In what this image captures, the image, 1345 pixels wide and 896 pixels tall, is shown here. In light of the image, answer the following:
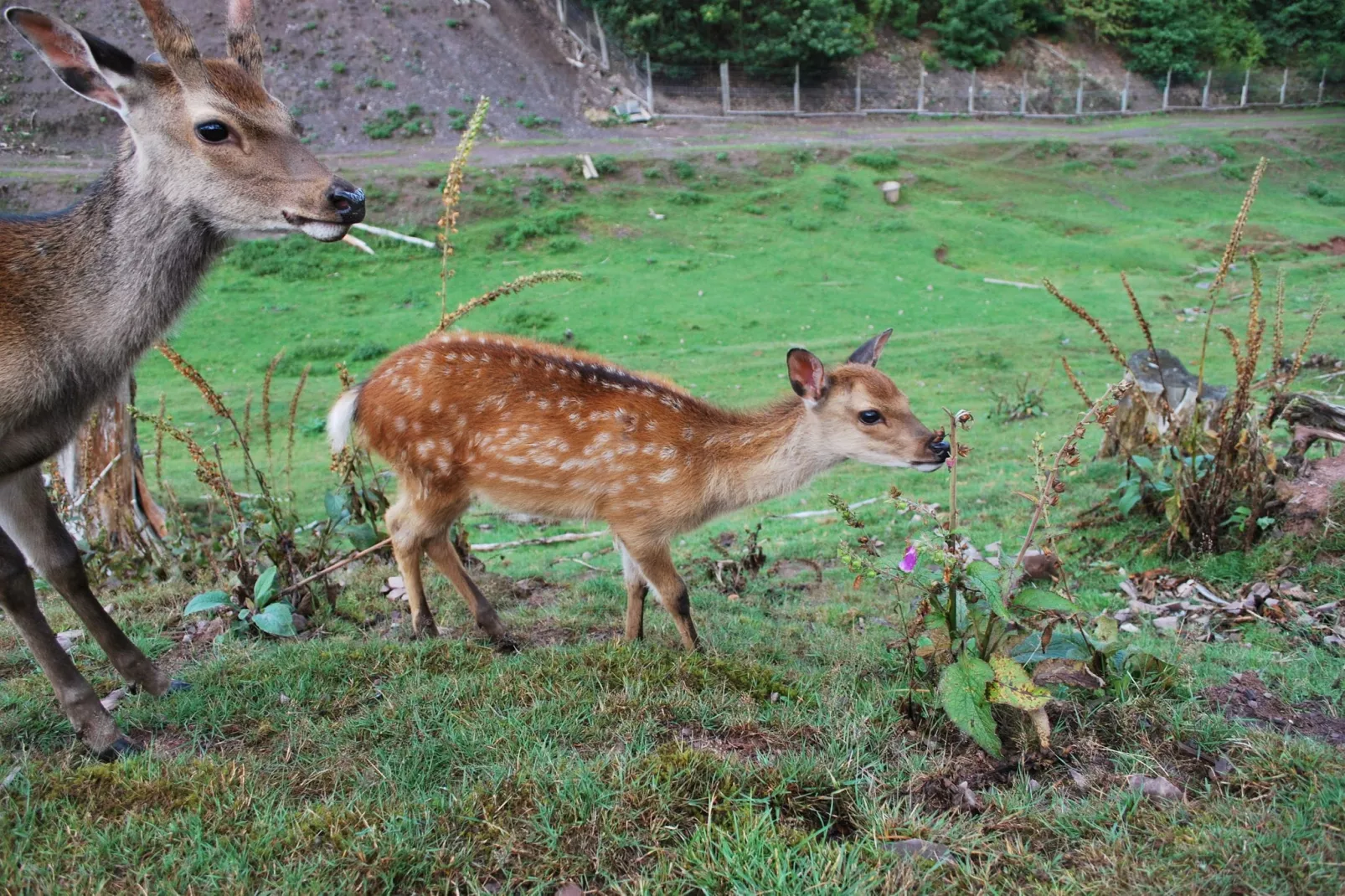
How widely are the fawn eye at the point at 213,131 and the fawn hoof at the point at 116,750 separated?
237 centimetres

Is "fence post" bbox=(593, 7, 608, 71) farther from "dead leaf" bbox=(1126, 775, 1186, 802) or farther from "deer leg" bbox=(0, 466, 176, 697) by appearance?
"dead leaf" bbox=(1126, 775, 1186, 802)

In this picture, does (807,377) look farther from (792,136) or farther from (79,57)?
(792,136)

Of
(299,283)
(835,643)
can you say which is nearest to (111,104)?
(835,643)

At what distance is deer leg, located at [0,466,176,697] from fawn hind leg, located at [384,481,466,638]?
1.26 metres

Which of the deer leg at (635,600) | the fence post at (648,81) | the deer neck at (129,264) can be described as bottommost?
the deer leg at (635,600)

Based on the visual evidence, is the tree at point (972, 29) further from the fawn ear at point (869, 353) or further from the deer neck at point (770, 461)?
the deer neck at point (770, 461)

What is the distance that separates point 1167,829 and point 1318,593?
324 cm

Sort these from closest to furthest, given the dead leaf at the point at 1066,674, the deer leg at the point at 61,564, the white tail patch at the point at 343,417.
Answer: the dead leaf at the point at 1066,674 < the deer leg at the point at 61,564 < the white tail patch at the point at 343,417

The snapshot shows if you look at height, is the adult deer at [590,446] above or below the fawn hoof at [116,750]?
above

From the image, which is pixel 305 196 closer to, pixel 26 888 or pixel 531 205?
pixel 26 888

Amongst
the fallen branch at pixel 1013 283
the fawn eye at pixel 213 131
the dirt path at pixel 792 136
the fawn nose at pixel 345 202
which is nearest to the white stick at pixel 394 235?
the dirt path at pixel 792 136

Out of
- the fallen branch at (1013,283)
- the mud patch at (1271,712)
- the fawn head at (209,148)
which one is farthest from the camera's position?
the fallen branch at (1013,283)

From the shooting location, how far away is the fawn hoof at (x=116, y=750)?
145 inches

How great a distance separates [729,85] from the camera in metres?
35.4
